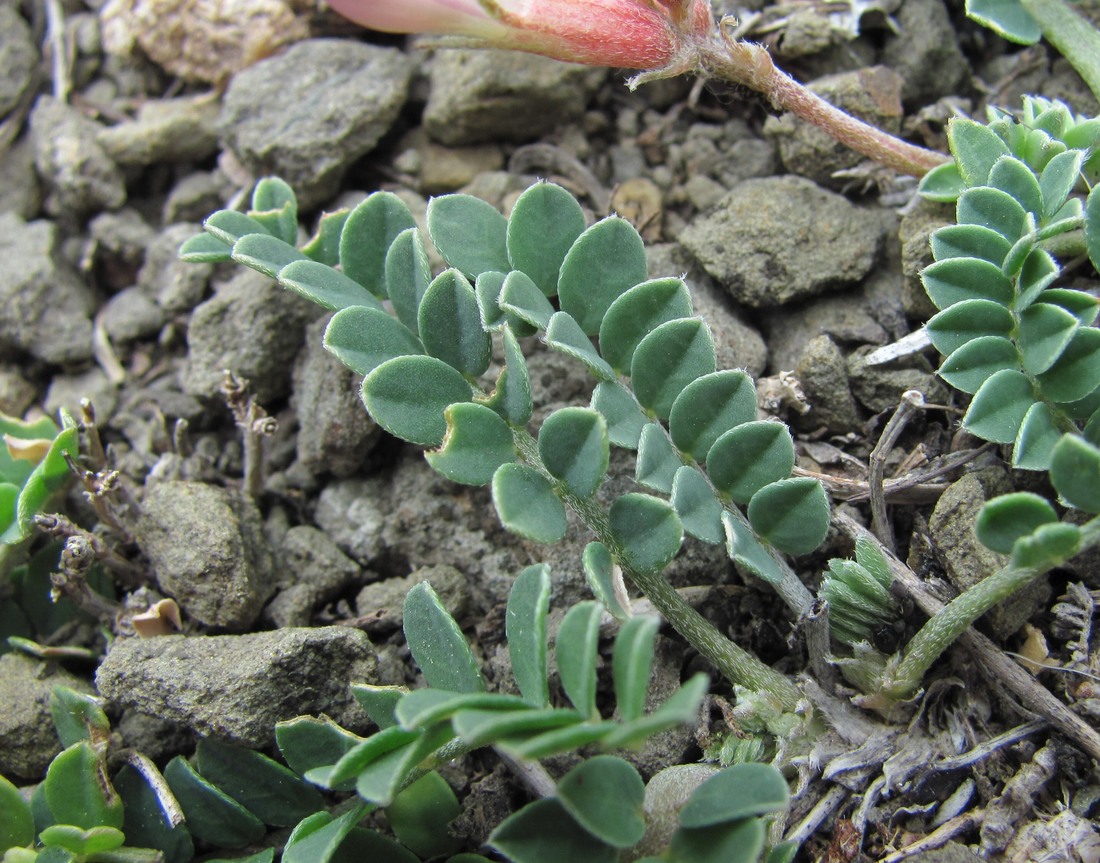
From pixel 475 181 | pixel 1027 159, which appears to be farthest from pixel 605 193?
pixel 1027 159

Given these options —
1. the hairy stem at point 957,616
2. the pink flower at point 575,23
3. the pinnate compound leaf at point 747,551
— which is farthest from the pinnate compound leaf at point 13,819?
the pink flower at point 575,23

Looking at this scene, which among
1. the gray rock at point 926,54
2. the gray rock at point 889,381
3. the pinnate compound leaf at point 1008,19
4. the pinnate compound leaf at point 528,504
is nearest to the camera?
the pinnate compound leaf at point 528,504

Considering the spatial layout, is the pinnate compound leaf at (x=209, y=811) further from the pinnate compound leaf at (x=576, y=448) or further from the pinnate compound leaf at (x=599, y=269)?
the pinnate compound leaf at (x=599, y=269)

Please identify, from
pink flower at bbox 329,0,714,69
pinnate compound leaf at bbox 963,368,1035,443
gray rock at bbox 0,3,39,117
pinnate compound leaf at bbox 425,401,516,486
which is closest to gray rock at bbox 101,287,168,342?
gray rock at bbox 0,3,39,117

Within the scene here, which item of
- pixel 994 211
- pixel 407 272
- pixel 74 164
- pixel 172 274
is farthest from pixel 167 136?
pixel 994 211

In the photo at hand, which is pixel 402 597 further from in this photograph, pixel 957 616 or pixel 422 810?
pixel 957 616
